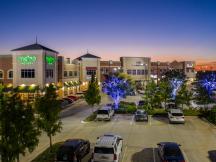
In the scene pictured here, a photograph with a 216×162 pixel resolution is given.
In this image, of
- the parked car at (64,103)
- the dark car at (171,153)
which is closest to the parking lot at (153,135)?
the dark car at (171,153)

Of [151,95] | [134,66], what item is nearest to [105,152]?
[151,95]

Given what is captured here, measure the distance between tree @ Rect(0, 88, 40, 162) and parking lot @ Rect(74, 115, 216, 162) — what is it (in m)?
6.71

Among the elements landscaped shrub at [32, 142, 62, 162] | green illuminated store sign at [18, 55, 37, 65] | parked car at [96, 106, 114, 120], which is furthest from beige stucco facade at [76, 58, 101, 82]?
landscaped shrub at [32, 142, 62, 162]

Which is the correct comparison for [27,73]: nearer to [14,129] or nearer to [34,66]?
[34,66]

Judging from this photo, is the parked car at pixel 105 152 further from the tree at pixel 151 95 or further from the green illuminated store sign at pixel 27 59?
the green illuminated store sign at pixel 27 59

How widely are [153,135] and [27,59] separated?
36.9 meters

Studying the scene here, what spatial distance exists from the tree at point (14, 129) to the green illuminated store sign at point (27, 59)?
4301cm

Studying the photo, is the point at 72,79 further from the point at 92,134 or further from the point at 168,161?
the point at 168,161

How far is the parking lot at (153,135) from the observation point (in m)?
26.3

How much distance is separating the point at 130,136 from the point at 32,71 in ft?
115

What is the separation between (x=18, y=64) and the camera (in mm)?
63500

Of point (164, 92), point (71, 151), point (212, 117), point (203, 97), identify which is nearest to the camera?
point (71, 151)

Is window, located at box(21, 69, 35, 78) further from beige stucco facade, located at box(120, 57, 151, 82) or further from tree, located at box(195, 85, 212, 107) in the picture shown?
beige stucco facade, located at box(120, 57, 151, 82)

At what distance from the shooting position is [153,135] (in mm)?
33562
